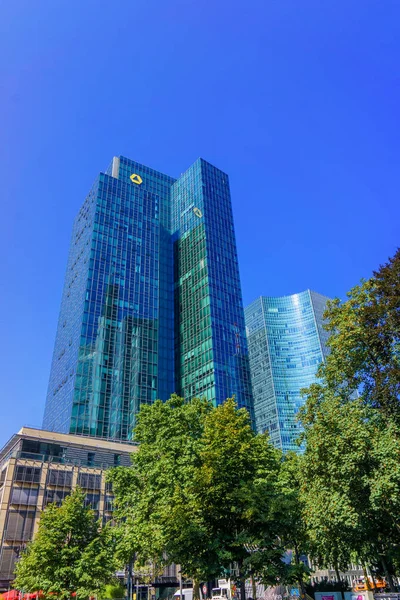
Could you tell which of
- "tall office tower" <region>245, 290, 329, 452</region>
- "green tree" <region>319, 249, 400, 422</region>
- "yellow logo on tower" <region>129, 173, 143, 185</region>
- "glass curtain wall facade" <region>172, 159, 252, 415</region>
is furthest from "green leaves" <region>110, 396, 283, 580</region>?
"tall office tower" <region>245, 290, 329, 452</region>

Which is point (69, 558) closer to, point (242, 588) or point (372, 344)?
point (242, 588)

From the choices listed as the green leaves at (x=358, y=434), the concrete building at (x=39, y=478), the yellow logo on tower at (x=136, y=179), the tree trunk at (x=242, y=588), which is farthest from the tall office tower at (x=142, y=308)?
the tree trunk at (x=242, y=588)

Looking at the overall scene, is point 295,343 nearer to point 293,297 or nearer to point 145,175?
point 293,297

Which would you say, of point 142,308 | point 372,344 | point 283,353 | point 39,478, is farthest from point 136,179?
point 372,344

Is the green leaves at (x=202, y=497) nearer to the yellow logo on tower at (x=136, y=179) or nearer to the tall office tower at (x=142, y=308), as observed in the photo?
the tall office tower at (x=142, y=308)

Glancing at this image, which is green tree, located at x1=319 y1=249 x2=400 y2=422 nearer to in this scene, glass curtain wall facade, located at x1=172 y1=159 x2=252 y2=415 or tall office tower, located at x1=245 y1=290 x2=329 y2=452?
glass curtain wall facade, located at x1=172 y1=159 x2=252 y2=415

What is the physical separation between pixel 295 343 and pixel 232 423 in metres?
159

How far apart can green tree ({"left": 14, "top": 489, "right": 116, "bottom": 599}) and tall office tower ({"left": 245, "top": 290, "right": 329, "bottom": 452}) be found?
129m

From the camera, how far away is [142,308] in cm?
10762

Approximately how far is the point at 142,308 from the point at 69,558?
256 ft

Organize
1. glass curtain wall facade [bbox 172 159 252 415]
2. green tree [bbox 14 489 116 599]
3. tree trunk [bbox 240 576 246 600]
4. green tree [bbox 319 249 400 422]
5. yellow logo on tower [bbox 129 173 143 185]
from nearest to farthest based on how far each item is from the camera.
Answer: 1. tree trunk [bbox 240 576 246 600]
2. green tree [bbox 319 249 400 422]
3. green tree [bbox 14 489 116 599]
4. glass curtain wall facade [bbox 172 159 252 415]
5. yellow logo on tower [bbox 129 173 143 185]

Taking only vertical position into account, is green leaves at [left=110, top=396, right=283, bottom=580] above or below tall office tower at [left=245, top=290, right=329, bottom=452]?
below

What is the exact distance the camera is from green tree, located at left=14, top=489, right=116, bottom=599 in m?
30.5

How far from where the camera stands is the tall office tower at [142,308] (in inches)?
3698
